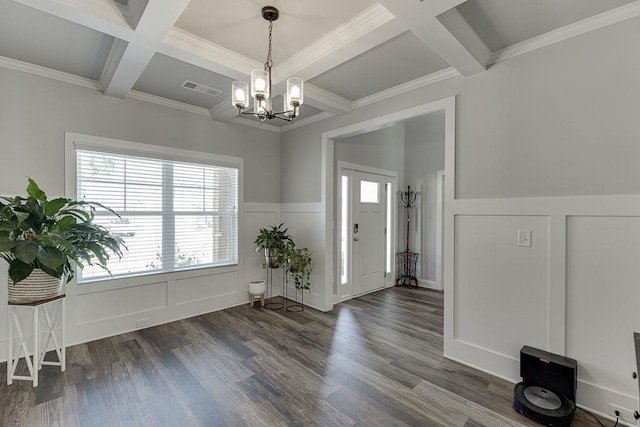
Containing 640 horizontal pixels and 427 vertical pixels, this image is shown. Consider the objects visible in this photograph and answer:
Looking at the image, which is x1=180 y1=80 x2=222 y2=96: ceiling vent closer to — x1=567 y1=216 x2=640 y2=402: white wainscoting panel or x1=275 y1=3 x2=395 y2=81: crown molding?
x1=275 y1=3 x2=395 y2=81: crown molding

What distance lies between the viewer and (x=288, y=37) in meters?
2.35

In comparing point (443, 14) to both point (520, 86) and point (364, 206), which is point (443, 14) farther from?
point (364, 206)

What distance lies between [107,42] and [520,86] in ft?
11.0

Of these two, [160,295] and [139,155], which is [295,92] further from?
[160,295]

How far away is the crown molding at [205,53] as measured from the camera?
2.25 m

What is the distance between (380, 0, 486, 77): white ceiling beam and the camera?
1.75 m

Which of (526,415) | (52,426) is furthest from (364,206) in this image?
(52,426)

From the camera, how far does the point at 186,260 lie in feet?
12.5

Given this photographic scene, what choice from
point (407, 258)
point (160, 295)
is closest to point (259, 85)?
point (160, 295)

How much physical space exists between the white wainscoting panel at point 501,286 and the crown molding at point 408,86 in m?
1.31

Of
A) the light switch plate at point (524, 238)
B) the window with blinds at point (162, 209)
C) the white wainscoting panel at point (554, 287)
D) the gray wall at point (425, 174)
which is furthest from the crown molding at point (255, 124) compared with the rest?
the light switch plate at point (524, 238)

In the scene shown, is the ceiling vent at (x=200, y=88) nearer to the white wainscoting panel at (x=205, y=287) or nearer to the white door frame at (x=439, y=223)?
the white wainscoting panel at (x=205, y=287)

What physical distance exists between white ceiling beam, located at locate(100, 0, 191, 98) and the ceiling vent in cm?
50

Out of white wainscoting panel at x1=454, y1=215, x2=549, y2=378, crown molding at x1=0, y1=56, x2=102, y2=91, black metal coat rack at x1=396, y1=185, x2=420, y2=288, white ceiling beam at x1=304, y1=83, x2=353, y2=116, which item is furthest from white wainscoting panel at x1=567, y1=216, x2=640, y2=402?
crown molding at x1=0, y1=56, x2=102, y2=91
